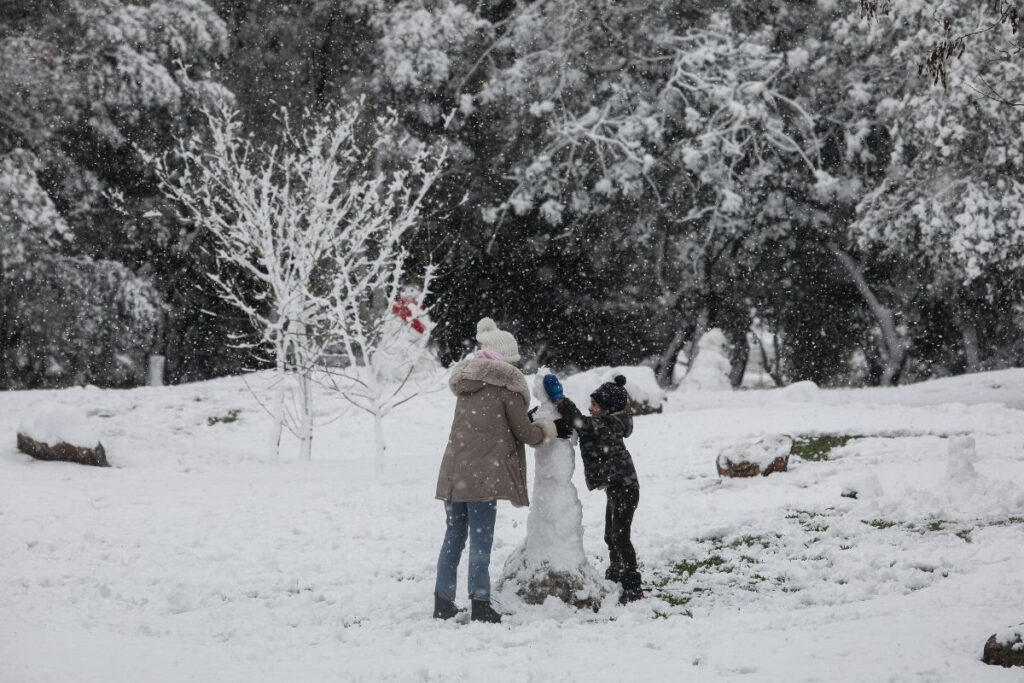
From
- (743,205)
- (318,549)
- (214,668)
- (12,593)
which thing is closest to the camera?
(214,668)

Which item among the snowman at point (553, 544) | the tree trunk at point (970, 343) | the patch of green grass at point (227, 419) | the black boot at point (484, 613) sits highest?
the tree trunk at point (970, 343)

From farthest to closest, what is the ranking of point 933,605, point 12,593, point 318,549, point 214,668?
point 318,549, point 12,593, point 933,605, point 214,668

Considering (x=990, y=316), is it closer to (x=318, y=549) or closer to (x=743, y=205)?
(x=743, y=205)

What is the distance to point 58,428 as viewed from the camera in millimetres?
13016

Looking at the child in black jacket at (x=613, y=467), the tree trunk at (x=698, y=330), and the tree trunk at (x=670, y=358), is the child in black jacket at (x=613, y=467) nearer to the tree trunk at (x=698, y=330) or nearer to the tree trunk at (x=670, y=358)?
the tree trunk at (x=670, y=358)

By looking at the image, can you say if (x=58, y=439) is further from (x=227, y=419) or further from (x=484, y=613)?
(x=484, y=613)

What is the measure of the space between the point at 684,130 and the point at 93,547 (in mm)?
16586

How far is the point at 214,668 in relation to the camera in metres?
5.20

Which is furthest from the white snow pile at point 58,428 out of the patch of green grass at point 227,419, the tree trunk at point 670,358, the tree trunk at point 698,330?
the tree trunk at point 698,330

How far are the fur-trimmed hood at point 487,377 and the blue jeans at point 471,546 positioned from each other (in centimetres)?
67

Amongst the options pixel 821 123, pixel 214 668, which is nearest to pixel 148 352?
pixel 821 123

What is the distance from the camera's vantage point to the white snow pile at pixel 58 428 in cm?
1300

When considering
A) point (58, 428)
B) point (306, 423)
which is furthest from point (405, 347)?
point (58, 428)

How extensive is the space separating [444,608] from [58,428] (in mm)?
8634
